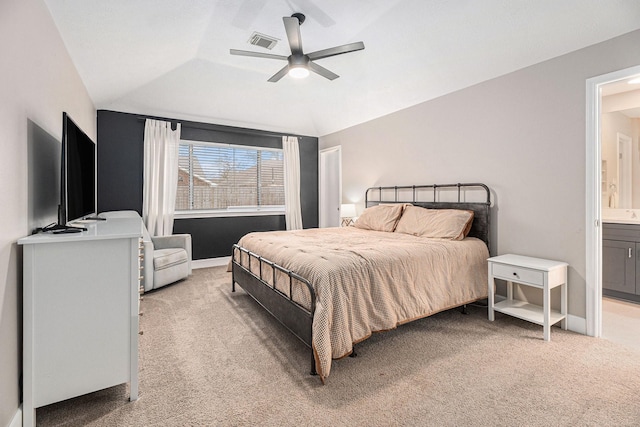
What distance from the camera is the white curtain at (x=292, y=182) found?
6125 millimetres

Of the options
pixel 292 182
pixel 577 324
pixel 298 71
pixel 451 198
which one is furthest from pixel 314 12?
pixel 577 324

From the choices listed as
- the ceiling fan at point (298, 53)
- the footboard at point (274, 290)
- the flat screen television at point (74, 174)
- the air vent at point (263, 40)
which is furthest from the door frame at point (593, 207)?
the flat screen television at point (74, 174)

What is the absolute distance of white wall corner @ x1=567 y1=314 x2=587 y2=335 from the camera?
2.77 m

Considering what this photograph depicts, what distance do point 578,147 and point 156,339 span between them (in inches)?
158

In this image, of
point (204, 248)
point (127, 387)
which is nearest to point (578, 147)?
point (127, 387)

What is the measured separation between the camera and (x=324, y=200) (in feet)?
22.0

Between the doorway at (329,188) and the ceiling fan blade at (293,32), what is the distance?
3562 millimetres

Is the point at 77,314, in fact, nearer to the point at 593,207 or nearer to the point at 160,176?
the point at 160,176

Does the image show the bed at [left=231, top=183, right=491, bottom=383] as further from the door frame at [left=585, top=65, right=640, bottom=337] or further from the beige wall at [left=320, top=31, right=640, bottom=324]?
the door frame at [left=585, top=65, right=640, bottom=337]

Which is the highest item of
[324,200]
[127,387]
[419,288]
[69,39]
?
[69,39]

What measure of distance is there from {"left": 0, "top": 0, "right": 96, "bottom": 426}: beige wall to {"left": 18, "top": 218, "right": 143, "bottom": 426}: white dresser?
0.06 metres

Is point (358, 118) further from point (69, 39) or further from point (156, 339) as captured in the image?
point (156, 339)

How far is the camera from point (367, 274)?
2330 millimetres

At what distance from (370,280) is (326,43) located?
2.77m
